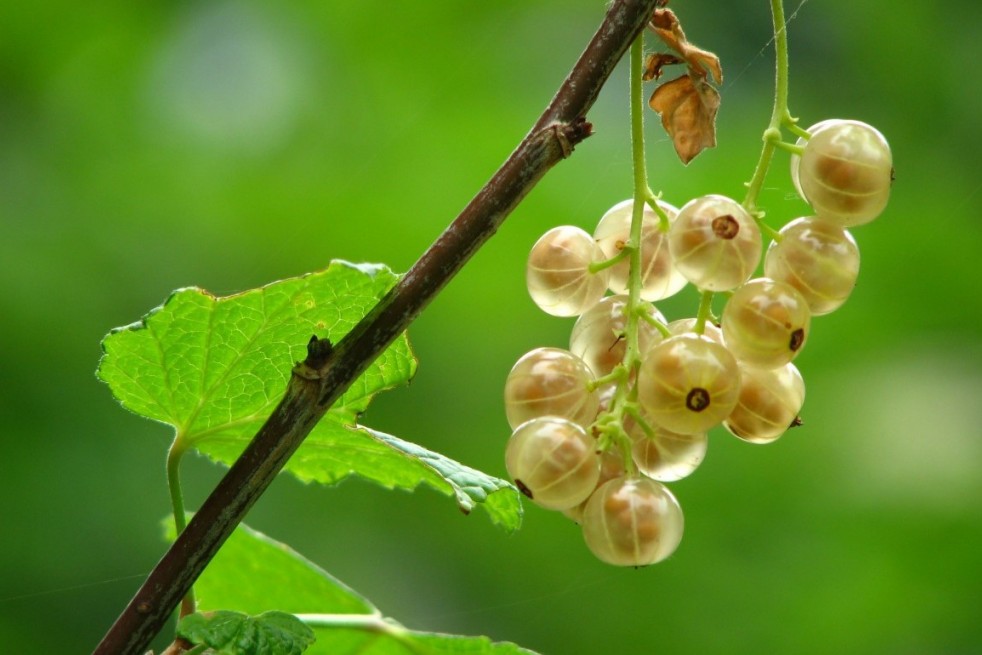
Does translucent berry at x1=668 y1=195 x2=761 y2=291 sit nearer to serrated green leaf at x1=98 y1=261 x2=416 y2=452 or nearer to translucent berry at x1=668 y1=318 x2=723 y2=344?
translucent berry at x1=668 y1=318 x2=723 y2=344

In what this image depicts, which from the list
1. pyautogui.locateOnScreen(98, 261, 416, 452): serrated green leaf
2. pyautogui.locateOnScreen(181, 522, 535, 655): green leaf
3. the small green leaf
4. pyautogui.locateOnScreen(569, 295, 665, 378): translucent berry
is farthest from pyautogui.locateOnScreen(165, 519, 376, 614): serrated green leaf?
pyautogui.locateOnScreen(569, 295, 665, 378): translucent berry

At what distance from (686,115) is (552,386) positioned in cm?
22

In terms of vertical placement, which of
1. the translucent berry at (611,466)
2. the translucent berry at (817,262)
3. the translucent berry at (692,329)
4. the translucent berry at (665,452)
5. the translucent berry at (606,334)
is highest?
the translucent berry at (817,262)

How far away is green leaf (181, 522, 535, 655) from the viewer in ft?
3.09

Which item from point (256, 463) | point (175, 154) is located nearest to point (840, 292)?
point (256, 463)

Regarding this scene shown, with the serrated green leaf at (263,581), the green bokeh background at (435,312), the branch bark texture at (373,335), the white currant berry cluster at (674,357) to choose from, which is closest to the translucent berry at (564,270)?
the white currant berry cluster at (674,357)

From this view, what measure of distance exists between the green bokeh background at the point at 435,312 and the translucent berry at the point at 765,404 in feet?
5.53

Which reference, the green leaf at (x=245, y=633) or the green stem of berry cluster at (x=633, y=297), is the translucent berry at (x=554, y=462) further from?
the green leaf at (x=245, y=633)

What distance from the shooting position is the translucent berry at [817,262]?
0.67 metres

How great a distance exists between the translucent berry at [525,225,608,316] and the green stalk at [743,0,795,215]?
100 millimetres

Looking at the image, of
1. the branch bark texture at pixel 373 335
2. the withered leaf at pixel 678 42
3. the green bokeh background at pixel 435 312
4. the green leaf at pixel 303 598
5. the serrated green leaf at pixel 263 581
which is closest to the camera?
the branch bark texture at pixel 373 335

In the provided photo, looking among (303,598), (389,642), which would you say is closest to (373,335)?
(389,642)

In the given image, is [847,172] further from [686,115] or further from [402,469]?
[402,469]

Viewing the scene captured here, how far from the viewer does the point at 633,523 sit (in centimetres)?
63
